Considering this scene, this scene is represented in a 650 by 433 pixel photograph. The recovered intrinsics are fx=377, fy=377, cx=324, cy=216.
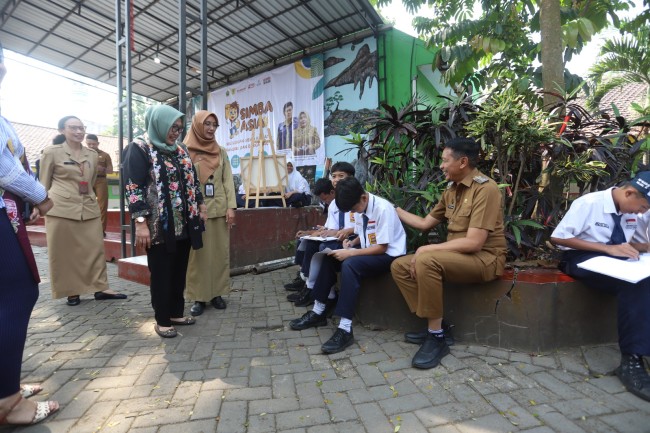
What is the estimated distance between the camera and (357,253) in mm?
2889

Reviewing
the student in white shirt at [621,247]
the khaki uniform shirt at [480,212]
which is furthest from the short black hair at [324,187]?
the student in white shirt at [621,247]

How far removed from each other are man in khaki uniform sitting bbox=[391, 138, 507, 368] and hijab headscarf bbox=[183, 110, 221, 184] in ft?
6.33

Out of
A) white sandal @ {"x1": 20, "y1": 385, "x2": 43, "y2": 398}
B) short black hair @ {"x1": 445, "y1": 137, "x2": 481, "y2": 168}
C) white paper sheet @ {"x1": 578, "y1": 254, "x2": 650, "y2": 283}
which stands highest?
short black hair @ {"x1": 445, "y1": 137, "x2": 481, "y2": 168}

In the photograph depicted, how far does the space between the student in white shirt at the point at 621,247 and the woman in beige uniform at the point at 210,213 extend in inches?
109

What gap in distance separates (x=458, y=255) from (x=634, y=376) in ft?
3.69

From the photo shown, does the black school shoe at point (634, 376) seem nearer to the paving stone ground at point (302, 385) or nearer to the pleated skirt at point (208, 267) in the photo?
the paving stone ground at point (302, 385)

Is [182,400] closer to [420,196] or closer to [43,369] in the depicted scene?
[43,369]

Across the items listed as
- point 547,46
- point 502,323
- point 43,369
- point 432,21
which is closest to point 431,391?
point 502,323

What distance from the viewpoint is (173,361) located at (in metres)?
2.51

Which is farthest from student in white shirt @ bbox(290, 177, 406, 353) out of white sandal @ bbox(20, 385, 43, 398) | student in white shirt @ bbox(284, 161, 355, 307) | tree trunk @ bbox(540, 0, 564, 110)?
tree trunk @ bbox(540, 0, 564, 110)

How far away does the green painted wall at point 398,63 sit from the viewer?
307 inches

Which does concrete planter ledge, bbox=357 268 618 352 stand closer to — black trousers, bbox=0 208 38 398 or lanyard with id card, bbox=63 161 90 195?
black trousers, bbox=0 208 38 398

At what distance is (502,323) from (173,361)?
2.24 meters

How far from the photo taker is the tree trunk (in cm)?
341
